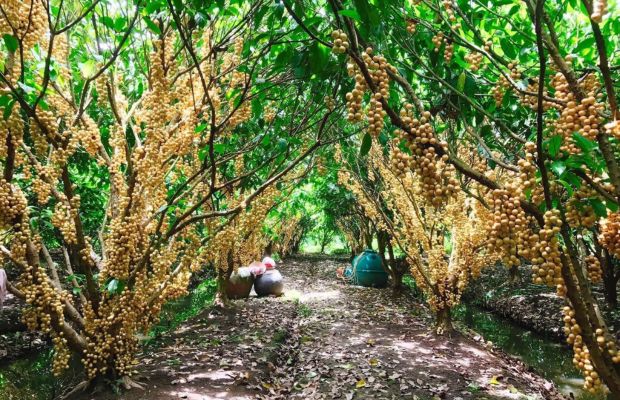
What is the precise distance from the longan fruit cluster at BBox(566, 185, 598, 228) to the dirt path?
3489mm

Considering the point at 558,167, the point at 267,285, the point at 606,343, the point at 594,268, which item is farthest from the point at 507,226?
the point at 267,285

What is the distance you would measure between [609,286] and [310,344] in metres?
7.74

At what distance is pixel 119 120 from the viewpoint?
15.8ft

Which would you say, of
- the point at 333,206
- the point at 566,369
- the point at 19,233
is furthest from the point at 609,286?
the point at 19,233

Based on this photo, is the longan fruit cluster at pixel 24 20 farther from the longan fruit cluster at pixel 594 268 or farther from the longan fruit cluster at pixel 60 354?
the longan fruit cluster at pixel 594 268

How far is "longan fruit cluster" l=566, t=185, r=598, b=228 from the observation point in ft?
6.35

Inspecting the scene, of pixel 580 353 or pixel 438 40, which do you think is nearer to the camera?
pixel 580 353

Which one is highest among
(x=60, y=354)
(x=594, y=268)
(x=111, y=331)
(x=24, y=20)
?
(x=24, y=20)

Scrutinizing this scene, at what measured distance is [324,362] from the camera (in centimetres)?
608

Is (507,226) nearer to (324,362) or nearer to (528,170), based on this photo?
(528,170)

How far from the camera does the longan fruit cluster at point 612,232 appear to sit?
7.17 feet

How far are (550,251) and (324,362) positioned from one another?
16.0ft

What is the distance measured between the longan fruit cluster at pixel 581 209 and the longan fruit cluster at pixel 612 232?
0.33 meters

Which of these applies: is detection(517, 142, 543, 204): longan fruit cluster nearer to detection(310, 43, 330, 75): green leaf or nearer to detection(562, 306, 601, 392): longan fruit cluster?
detection(562, 306, 601, 392): longan fruit cluster
